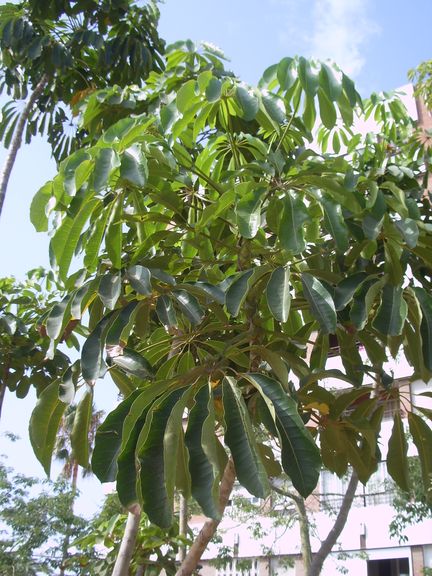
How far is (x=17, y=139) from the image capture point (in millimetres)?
5988

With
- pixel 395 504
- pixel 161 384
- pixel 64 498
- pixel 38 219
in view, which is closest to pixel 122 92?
pixel 38 219

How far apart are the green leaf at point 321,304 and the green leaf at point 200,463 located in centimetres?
48

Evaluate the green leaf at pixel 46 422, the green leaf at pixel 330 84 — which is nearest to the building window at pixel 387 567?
the green leaf at pixel 46 422

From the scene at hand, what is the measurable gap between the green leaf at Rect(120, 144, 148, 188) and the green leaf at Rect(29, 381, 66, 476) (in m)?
0.81

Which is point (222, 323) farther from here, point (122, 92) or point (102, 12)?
point (102, 12)

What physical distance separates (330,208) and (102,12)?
4.33m

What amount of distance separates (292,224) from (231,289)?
0.32 metres

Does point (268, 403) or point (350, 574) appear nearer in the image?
point (268, 403)

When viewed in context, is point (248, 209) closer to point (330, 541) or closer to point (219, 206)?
point (219, 206)

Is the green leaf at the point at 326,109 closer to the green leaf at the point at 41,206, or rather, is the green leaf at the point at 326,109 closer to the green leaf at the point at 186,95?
the green leaf at the point at 186,95

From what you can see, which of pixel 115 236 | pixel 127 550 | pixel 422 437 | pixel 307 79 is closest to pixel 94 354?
pixel 115 236

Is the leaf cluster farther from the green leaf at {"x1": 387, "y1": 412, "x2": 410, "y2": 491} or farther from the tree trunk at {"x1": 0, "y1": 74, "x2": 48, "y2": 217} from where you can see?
the green leaf at {"x1": 387, "y1": 412, "x2": 410, "y2": 491}

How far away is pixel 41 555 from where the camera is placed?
14.1 meters

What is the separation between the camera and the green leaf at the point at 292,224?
2533 millimetres
